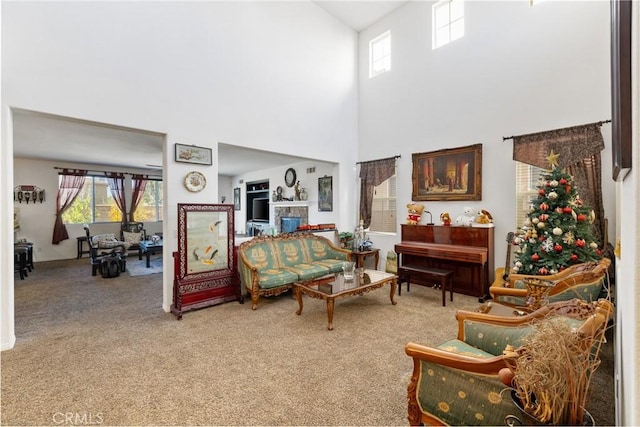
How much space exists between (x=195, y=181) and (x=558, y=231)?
4.80 metres

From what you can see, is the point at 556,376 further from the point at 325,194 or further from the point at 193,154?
the point at 325,194

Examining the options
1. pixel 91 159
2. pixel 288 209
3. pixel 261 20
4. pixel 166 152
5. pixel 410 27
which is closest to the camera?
pixel 166 152

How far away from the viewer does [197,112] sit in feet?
13.7

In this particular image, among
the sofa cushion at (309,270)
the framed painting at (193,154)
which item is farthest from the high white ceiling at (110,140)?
the sofa cushion at (309,270)

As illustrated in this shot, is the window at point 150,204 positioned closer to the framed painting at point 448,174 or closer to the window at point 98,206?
the window at point 98,206

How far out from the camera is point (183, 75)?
406cm

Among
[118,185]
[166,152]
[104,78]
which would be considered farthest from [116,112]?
[118,185]

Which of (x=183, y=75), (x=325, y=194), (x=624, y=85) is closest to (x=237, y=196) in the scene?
(x=325, y=194)

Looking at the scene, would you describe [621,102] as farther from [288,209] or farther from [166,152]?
[288,209]

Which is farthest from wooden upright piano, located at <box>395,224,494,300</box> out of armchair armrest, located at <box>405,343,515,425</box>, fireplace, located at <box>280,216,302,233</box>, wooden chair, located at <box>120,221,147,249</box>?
wooden chair, located at <box>120,221,147,249</box>

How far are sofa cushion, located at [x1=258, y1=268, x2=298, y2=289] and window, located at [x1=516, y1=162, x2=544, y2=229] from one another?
3.59 metres

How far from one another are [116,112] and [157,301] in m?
2.77

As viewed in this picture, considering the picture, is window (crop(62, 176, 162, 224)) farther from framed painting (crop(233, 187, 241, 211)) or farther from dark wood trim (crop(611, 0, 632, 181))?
dark wood trim (crop(611, 0, 632, 181))

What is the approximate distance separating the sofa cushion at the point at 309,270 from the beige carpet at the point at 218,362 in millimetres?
405
